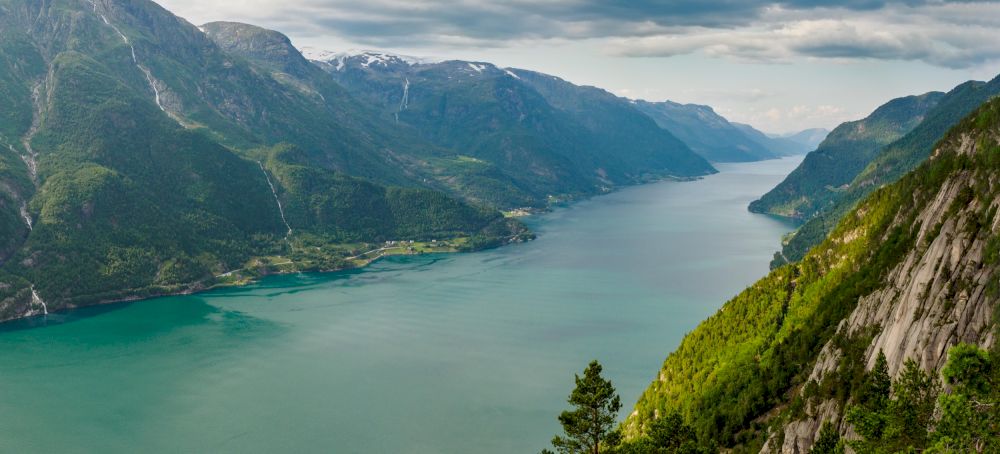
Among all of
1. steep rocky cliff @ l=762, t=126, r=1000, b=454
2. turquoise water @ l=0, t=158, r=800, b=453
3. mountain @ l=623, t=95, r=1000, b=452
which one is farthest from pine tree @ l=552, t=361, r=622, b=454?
turquoise water @ l=0, t=158, r=800, b=453

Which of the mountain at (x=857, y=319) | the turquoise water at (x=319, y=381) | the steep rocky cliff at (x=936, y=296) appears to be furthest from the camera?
the turquoise water at (x=319, y=381)

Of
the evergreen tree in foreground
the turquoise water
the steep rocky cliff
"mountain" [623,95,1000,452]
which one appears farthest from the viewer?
the turquoise water

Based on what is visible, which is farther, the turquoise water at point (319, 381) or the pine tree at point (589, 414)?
the turquoise water at point (319, 381)

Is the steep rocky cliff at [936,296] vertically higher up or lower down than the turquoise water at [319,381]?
higher up

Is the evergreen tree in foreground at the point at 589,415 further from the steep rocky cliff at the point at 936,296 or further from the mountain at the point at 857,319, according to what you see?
the steep rocky cliff at the point at 936,296

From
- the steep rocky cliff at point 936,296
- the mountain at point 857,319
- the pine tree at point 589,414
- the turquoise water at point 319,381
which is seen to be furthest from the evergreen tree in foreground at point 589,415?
the turquoise water at point 319,381

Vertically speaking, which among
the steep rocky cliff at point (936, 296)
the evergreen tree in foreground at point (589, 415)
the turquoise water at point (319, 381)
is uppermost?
the steep rocky cliff at point (936, 296)

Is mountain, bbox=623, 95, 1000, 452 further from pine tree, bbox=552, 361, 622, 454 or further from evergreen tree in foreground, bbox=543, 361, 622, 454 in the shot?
pine tree, bbox=552, 361, 622, 454

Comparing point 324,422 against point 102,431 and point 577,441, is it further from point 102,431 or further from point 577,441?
point 577,441

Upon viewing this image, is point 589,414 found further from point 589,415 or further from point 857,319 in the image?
point 857,319
